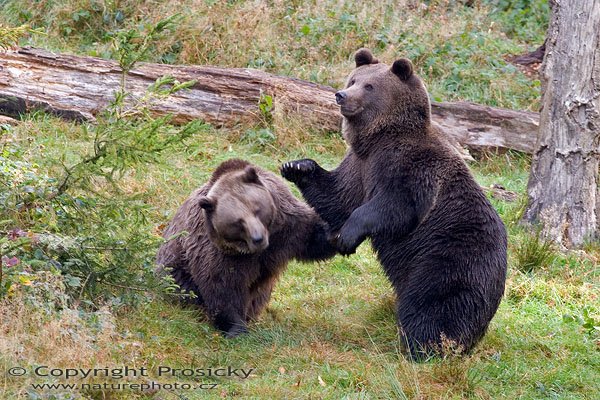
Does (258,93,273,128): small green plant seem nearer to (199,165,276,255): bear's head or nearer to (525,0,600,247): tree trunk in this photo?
(525,0,600,247): tree trunk

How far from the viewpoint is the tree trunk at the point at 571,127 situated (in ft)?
29.8

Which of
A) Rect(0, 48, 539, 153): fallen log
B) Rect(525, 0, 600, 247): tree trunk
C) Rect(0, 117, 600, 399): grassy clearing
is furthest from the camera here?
Rect(0, 48, 539, 153): fallen log

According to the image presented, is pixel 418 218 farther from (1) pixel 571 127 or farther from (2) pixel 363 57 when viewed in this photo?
(1) pixel 571 127

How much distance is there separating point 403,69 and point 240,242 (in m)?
1.86

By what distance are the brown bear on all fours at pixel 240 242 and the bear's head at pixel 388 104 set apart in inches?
33.9

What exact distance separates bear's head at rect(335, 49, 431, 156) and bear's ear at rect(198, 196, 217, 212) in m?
1.26

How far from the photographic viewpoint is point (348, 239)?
272 inches

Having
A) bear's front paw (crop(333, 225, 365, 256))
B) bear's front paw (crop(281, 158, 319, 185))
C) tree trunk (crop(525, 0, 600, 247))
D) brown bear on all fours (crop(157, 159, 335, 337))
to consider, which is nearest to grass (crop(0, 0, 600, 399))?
brown bear on all fours (crop(157, 159, 335, 337))

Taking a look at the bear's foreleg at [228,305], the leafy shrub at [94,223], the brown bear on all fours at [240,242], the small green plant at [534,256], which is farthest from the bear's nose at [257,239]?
the small green plant at [534,256]

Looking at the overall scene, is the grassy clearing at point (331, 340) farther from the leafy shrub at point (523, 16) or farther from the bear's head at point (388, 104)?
the leafy shrub at point (523, 16)

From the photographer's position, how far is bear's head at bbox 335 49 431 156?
277 inches

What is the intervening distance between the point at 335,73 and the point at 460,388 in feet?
23.5

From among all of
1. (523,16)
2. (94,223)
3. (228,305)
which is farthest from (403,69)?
(523,16)

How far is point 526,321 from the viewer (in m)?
7.53
